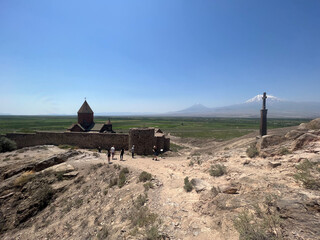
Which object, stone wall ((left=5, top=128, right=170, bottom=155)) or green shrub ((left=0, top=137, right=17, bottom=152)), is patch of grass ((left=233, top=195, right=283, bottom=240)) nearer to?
stone wall ((left=5, top=128, right=170, bottom=155))

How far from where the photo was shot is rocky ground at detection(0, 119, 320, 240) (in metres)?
3.83

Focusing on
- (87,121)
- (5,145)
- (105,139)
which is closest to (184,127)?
(87,121)

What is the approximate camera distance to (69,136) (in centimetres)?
2016

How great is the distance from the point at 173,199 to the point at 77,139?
1747 cm

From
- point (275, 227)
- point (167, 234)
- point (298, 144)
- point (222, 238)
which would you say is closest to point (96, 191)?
point (167, 234)

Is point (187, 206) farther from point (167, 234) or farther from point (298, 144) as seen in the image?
point (298, 144)

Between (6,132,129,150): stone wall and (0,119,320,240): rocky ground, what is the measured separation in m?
6.67

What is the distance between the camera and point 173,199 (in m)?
6.09

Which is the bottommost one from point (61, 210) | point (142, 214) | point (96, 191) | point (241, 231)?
point (61, 210)

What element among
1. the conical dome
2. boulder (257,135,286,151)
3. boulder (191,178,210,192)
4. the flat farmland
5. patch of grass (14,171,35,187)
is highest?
the conical dome

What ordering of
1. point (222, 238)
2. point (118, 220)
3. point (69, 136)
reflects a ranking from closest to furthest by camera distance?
point (222, 238) → point (118, 220) → point (69, 136)

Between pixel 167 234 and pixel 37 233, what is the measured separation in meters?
6.83

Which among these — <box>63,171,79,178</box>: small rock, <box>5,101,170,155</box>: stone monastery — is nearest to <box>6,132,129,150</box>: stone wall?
<box>5,101,170,155</box>: stone monastery

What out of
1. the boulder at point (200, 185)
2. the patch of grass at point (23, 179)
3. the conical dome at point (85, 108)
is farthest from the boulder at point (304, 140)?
the conical dome at point (85, 108)
